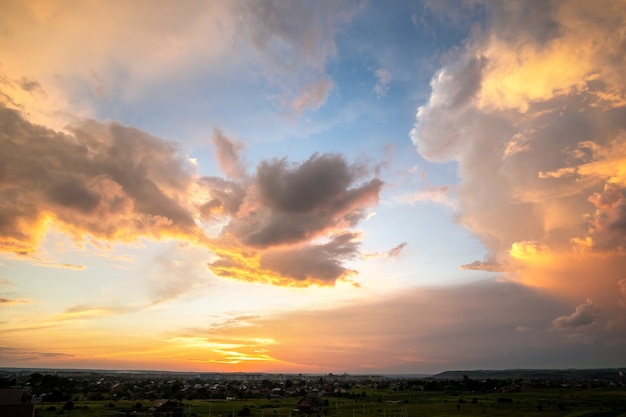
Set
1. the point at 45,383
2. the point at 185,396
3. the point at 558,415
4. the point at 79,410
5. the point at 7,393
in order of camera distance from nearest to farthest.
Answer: the point at 7,393
the point at 558,415
the point at 79,410
the point at 185,396
the point at 45,383

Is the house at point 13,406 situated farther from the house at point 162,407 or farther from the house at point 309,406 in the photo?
the house at point 309,406

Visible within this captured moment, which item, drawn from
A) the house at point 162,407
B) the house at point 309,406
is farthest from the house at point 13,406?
the house at point 309,406

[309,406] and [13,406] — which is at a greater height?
[13,406]

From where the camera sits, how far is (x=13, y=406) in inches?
1976

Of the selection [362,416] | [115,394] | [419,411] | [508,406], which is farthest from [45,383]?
[508,406]

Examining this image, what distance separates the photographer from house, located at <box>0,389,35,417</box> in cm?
4956

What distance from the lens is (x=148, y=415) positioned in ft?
251

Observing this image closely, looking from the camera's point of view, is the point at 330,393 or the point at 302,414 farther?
the point at 330,393

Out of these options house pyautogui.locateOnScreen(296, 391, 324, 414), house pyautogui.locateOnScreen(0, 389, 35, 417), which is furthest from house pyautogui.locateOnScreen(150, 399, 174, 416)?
house pyautogui.locateOnScreen(0, 389, 35, 417)

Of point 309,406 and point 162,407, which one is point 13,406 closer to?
point 162,407

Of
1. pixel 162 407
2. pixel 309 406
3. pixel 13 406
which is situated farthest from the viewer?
pixel 309 406

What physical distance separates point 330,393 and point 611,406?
268ft

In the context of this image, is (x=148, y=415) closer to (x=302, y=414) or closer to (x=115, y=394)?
(x=302, y=414)

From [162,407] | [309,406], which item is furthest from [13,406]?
[309,406]
